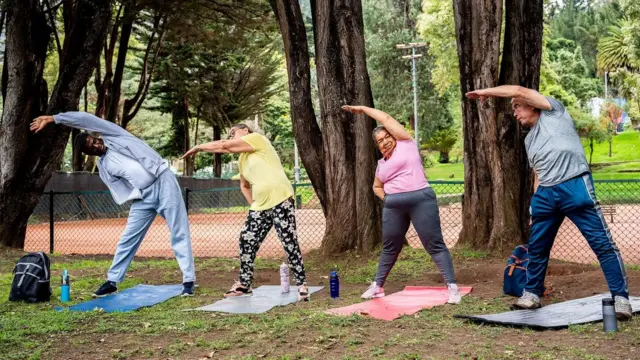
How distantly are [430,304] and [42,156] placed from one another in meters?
8.92

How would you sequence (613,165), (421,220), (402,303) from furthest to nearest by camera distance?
(613,165) → (402,303) → (421,220)

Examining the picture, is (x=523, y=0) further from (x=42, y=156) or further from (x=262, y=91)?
(x=262, y=91)

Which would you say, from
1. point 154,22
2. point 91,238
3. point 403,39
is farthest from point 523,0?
point 403,39

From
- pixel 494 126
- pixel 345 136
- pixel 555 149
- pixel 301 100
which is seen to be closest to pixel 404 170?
pixel 555 149

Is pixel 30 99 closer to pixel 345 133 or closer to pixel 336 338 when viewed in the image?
pixel 345 133

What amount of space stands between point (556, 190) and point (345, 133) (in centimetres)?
492

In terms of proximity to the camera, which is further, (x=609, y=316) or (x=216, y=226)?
(x=216, y=226)

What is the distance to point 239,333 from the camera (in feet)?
20.3

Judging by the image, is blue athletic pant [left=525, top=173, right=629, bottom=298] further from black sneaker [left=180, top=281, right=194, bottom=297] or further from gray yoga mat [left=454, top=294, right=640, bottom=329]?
black sneaker [left=180, top=281, right=194, bottom=297]

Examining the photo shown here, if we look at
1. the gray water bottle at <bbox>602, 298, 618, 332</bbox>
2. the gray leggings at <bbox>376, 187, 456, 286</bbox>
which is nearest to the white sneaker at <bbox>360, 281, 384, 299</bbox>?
the gray leggings at <bbox>376, 187, 456, 286</bbox>

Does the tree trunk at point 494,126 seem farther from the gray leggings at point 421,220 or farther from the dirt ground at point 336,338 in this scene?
the gray leggings at point 421,220

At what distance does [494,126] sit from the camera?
10.5 meters

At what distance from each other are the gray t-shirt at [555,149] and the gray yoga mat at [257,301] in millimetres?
2784

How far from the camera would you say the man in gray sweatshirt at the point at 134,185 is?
8414 millimetres
